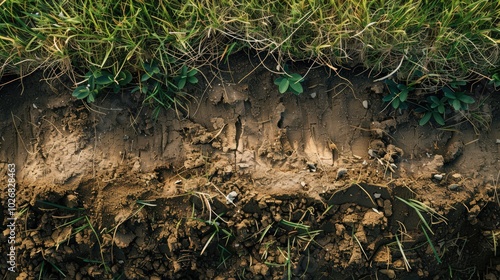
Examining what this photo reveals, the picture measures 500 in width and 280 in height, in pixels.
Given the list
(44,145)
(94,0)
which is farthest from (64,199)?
(94,0)

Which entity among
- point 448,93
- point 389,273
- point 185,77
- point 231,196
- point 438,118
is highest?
point 185,77

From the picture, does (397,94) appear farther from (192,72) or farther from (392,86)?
(192,72)

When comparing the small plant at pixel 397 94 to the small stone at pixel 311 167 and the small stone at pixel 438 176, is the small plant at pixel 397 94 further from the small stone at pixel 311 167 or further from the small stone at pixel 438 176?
the small stone at pixel 311 167

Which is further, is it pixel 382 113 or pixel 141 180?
pixel 382 113

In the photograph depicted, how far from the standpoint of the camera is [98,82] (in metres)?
2.35

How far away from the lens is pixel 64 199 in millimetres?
2338

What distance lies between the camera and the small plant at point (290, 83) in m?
2.37

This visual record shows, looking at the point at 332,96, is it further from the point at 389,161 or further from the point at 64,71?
the point at 64,71

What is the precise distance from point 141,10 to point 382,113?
1279 mm

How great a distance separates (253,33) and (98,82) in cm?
78

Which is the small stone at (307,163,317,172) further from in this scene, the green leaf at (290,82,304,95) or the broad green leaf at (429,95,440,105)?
the broad green leaf at (429,95,440,105)

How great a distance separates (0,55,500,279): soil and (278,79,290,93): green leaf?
0.27 feet

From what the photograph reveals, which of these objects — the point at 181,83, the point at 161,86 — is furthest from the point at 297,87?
the point at 161,86

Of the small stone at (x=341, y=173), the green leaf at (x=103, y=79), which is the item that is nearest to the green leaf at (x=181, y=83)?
the green leaf at (x=103, y=79)
